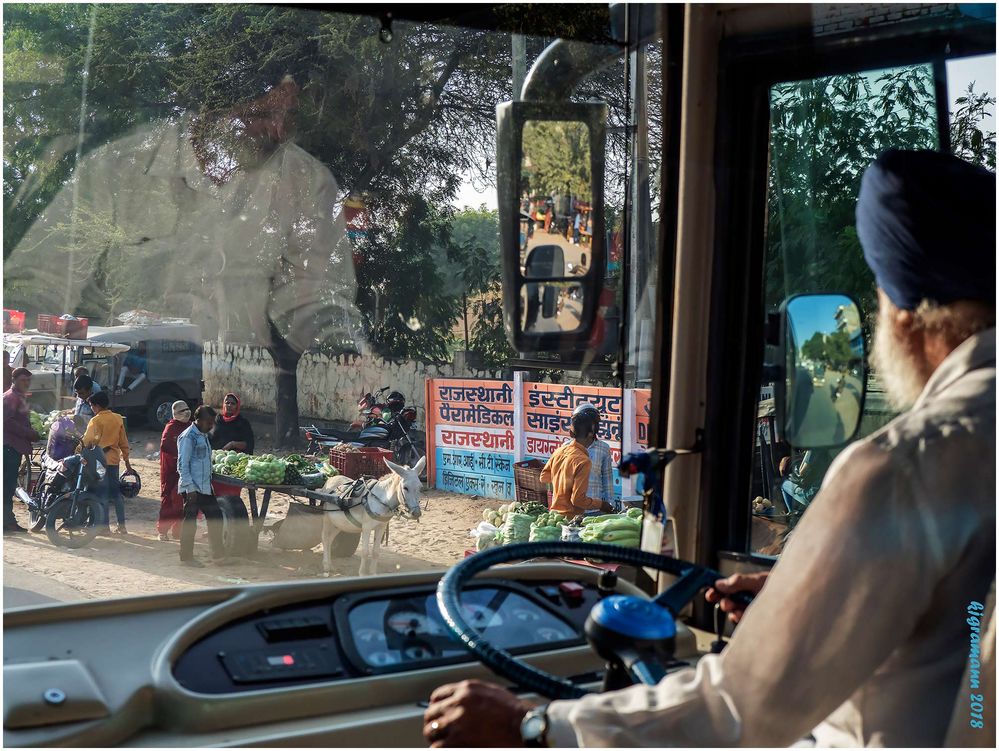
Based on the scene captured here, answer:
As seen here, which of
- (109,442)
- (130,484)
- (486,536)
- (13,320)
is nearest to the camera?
(486,536)

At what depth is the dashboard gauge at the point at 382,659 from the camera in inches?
55.8

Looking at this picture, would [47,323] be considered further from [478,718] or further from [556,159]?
[478,718]

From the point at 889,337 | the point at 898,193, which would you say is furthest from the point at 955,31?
the point at 889,337

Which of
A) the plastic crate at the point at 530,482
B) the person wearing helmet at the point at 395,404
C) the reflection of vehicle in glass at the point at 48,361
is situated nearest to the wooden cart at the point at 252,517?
the plastic crate at the point at 530,482

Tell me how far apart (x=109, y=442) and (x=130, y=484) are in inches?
24.9

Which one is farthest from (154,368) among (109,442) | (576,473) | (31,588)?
(576,473)

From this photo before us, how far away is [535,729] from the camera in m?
0.99

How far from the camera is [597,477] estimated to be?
607cm

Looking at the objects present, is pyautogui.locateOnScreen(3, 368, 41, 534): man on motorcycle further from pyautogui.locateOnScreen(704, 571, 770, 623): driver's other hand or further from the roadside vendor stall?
pyautogui.locateOnScreen(704, 571, 770, 623): driver's other hand

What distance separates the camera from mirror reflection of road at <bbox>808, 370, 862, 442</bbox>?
1.38 m

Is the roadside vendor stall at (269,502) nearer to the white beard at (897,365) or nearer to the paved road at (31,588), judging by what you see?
the paved road at (31,588)

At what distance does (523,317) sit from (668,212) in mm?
283

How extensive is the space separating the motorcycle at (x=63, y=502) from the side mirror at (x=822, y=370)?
331 inches

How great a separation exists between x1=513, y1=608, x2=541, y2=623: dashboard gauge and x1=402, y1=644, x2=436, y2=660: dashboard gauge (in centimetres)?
17
